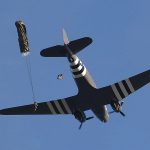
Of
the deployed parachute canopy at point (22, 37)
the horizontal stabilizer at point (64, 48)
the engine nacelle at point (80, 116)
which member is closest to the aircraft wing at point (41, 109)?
the engine nacelle at point (80, 116)

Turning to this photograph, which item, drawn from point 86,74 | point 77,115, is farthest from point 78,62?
point 77,115

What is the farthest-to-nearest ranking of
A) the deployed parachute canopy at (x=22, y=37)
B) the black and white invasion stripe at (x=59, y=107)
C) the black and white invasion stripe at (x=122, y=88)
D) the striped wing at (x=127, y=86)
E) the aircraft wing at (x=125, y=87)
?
1. the black and white invasion stripe at (x=59, y=107)
2. the black and white invasion stripe at (x=122, y=88)
3. the striped wing at (x=127, y=86)
4. the aircraft wing at (x=125, y=87)
5. the deployed parachute canopy at (x=22, y=37)

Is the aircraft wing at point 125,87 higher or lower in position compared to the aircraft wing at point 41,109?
lower

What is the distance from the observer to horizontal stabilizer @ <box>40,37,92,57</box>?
85688 millimetres

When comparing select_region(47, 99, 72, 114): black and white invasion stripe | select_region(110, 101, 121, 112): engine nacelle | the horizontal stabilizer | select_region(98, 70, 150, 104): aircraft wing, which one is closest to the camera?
the horizontal stabilizer

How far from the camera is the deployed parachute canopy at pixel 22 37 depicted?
76312 millimetres

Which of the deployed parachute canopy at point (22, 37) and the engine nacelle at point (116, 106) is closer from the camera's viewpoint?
the deployed parachute canopy at point (22, 37)

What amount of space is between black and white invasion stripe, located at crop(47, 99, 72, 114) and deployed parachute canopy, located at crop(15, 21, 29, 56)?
18.4 m

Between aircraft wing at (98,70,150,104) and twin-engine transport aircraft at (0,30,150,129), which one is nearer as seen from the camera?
twin-engine transport aircraft at (0,30,150,129)

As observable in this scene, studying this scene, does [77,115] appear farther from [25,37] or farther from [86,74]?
[25,37]

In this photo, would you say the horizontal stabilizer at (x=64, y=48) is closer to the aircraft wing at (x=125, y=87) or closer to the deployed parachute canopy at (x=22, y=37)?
the aircraft wing at (x=125, y=87)

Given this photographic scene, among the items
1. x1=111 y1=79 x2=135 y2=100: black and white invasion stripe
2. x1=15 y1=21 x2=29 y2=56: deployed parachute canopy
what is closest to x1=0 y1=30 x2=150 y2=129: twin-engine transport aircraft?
x1=111 y1=79 x2=135 y2=100: black and white invasion stripe

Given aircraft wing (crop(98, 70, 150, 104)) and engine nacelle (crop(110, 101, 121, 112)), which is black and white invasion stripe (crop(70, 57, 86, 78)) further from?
engine nacelle (crop(110, 101, 121, 112))

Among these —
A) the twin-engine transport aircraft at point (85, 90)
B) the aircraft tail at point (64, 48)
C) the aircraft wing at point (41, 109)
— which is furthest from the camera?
the aircraft wing at point (41, 109)
